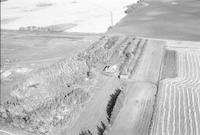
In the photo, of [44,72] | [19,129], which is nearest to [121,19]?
[44,72]

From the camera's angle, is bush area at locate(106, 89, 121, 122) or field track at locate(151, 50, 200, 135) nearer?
field track at locate(151, 50, 200, 135)

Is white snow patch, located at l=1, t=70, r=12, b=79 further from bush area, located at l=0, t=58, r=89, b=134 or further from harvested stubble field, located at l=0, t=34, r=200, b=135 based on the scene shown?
bush area, located at l=0, t=58, r=89, b=134

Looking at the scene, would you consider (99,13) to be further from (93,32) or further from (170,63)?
(170,63)

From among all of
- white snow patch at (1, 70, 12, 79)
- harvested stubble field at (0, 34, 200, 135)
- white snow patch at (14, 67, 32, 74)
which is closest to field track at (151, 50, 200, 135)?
harvested stubble field at (0, 34, 200, 135)

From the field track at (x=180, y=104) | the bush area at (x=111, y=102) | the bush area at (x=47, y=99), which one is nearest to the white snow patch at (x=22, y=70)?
the bush area at (x=47, y=99)

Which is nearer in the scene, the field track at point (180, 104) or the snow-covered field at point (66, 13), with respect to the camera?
the field track at point (180, 104)

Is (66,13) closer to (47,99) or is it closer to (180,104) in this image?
(47,99)

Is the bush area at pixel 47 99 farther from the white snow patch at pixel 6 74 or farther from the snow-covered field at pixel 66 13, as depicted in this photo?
the snow-covered field at pixel 66 13
